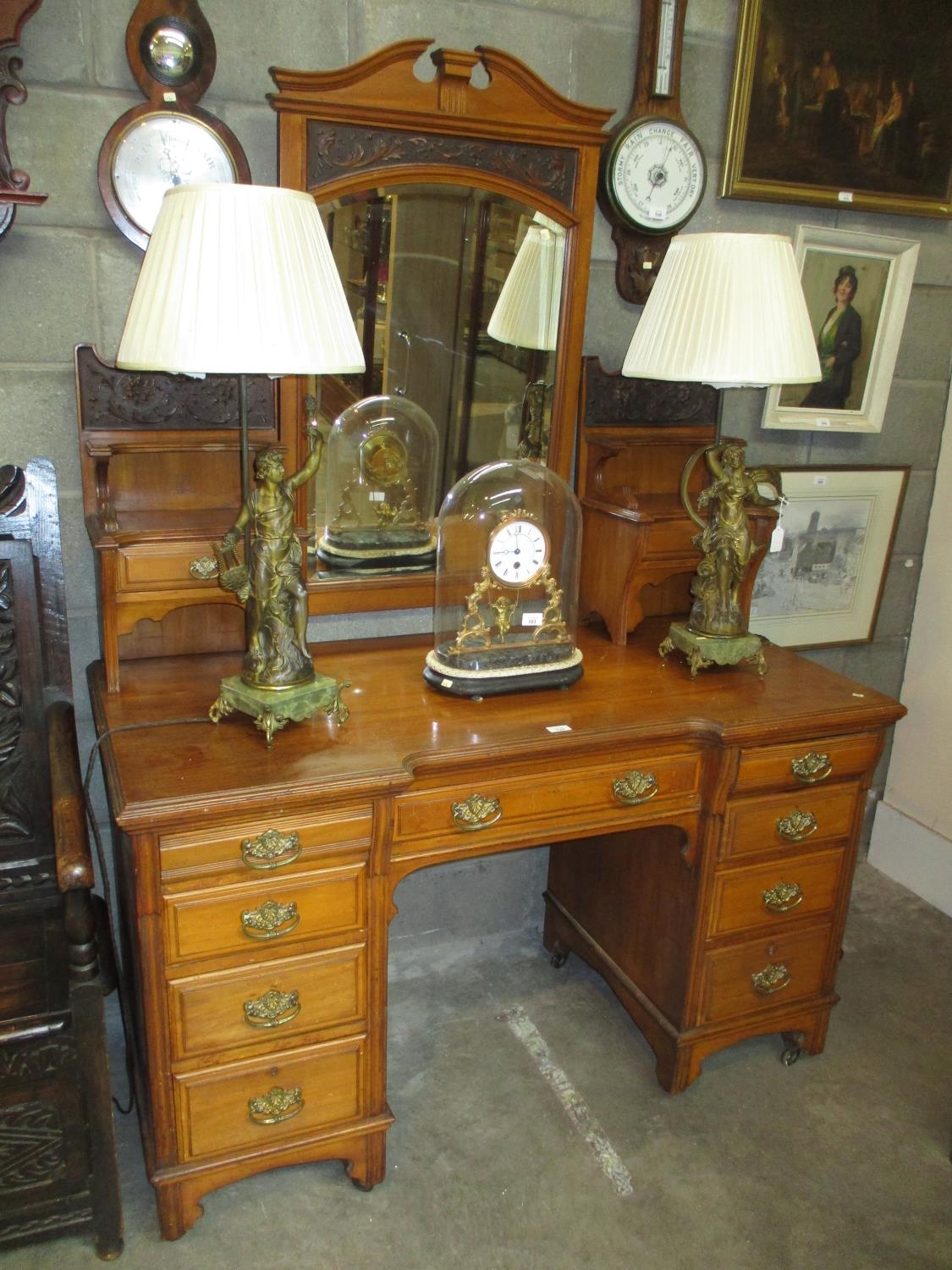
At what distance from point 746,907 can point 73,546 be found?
1616 mm

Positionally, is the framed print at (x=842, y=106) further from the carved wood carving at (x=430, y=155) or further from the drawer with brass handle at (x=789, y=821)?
the drawer with brass handle at (x=789, y=821)

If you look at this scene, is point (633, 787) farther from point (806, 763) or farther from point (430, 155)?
point (430, 155)

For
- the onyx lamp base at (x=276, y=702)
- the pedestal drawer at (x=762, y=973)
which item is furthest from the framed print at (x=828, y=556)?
the onyx lamp base at (x=276, y=702)

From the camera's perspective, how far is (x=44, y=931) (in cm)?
187

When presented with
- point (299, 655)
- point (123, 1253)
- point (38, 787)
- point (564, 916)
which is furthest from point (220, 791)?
point (564, 916)

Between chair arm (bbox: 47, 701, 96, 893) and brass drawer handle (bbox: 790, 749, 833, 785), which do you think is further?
brass drawer handle (bbox: 790, 749, 833, 785)

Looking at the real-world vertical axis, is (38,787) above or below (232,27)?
below

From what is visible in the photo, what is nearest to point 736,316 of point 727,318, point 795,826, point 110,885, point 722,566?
point 727,318

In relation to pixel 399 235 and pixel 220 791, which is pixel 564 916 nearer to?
pixel 220 791

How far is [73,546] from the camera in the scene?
202cm

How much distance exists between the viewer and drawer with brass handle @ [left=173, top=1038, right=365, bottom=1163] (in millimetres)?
1741

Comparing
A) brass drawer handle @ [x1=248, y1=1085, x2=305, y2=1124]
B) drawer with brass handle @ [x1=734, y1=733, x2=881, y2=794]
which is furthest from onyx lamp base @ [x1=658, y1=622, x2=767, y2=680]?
brass drawer handle @ [x1=248, y1=1085, x2=305, y2=1124]

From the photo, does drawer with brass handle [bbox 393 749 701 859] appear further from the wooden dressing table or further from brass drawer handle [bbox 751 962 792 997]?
brass drawer handle [bbox 751 962 792 997]

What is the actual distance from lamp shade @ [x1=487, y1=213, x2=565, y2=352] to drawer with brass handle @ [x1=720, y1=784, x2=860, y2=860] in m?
1.12
